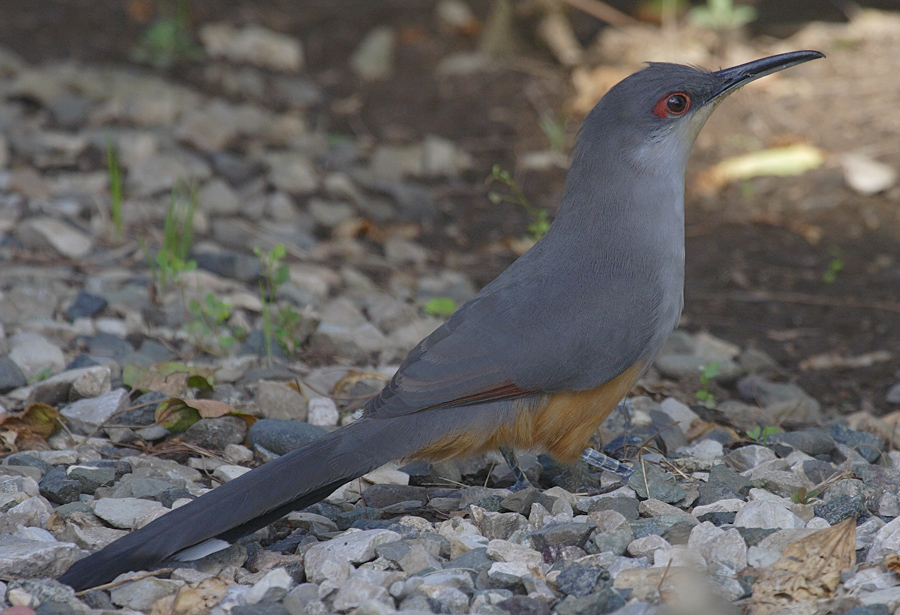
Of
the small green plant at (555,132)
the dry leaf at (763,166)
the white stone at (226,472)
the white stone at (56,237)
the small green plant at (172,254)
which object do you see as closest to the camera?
the white stone at (226,472)

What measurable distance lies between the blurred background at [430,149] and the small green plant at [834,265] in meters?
0.02

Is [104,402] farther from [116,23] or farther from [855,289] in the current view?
[116,23]

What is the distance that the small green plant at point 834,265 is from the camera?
6448 millimetres

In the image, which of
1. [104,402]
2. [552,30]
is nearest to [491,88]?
[552,30]

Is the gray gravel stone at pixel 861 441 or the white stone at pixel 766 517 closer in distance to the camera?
the white stone at pixel 766 517

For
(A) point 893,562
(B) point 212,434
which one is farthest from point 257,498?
(A) point 893,562

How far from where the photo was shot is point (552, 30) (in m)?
9.34

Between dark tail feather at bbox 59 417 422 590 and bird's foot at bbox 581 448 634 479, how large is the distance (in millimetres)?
866

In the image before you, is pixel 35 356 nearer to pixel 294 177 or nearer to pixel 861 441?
pixel 294 177

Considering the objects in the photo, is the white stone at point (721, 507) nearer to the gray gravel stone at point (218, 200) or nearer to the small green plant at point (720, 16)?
the gray gravel stone at point (218, 200)

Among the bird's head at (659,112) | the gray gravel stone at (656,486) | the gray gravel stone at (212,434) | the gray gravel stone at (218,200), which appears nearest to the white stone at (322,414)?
the gray gravel stone at (212,434)

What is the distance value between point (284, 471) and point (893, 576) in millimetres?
1900

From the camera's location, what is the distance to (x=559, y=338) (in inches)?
145

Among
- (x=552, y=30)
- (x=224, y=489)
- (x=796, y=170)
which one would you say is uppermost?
(x=552, y=30)
